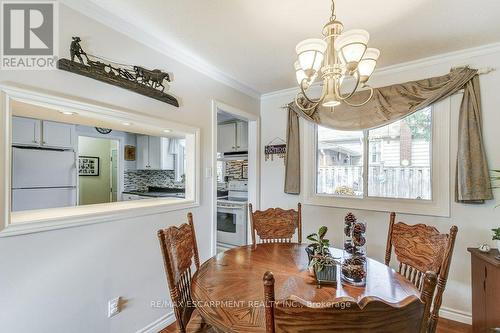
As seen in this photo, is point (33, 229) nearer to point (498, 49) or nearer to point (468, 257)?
point (468, 257)

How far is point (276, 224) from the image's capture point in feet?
Result: 7.48

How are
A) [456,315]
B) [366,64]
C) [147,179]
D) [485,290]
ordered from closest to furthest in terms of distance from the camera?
[366,64] → [485,290] → [456,315] → [147,179]

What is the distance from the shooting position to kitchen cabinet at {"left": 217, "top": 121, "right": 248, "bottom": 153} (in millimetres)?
4184

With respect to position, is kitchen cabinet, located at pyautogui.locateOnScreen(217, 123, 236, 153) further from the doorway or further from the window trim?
the doorway

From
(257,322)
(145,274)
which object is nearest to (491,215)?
(257,322)

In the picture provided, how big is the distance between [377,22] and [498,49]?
1.27m

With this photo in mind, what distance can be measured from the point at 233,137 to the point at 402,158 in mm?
2607

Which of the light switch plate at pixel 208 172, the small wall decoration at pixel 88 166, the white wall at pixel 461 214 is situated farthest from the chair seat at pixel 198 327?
the small wall decoration at pixel 88 166

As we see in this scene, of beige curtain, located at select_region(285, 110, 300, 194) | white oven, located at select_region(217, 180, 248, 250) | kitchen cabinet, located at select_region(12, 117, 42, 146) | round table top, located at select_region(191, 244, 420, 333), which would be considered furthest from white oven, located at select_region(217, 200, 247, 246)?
kitchen cabinet, located at select_region(12, 117, 42, 146)

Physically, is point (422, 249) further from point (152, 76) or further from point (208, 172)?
point (152, 76)

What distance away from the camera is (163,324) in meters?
2.14

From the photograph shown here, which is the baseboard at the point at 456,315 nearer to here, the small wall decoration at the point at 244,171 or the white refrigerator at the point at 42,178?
the small wall decoration at the point at 244,171

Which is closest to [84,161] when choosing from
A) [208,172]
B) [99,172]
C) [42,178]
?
[99,172]

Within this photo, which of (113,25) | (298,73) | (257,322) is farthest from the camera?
(113,25)
